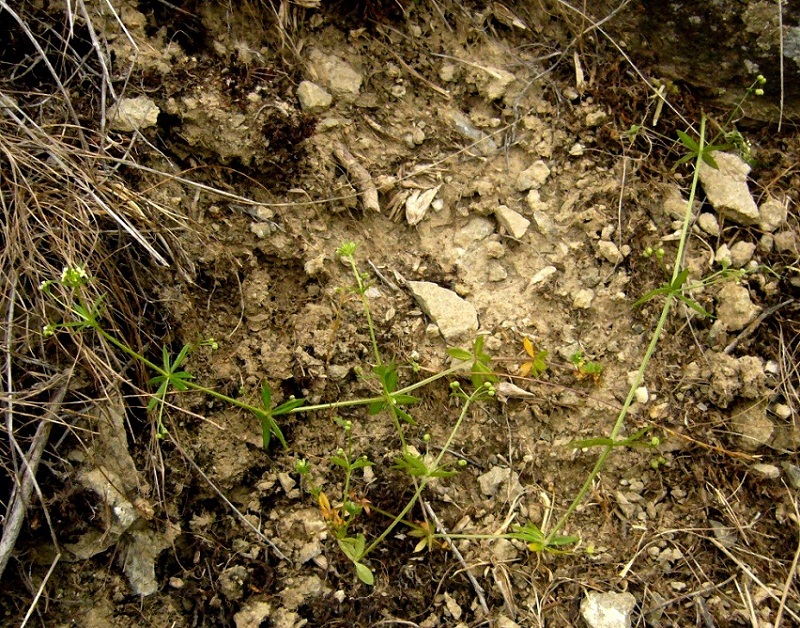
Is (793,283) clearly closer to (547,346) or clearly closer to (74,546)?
(547,346)

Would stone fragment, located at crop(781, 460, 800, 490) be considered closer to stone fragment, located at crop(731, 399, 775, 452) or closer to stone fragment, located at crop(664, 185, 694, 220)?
stone fragment, located at crop(731, 399, 775, 452)

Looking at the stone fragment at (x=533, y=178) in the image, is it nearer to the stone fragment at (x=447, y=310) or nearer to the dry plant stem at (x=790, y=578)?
the stone fragment at (x=447, y=310)

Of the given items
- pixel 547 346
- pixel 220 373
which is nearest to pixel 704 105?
pixel 547 346

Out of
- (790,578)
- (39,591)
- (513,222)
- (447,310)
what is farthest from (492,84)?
(39,591)

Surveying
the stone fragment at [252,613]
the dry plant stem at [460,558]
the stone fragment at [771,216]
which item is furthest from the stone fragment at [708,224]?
the stone fragment at [252,613]

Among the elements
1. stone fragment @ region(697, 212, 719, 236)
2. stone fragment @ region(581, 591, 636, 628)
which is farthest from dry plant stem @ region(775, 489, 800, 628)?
stone fragment @ region(697, 212, 719, 236)

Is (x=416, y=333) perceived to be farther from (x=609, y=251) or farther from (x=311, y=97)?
(x=311, y=97)
